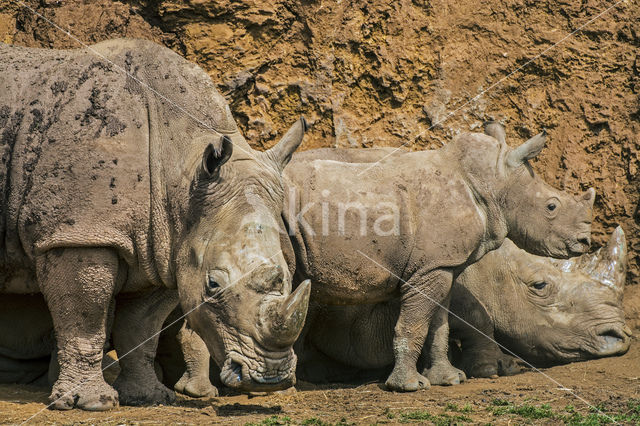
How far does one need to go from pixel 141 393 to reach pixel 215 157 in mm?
1692

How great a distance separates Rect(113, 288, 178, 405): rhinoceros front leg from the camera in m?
6.98

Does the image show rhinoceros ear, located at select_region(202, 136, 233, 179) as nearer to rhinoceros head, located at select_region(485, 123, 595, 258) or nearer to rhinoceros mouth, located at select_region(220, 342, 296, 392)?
rhinoceros mouth, located at select_region(220, 342, 296, 392)

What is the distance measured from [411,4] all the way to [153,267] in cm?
454

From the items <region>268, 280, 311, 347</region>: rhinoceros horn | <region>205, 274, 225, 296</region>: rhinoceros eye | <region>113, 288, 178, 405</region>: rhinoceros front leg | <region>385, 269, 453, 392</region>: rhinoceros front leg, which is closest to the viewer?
<region>268, 280, 311, 347</region>: rhinoceros horn

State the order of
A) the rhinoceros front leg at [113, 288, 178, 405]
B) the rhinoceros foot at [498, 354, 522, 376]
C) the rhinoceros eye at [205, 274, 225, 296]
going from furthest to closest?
the rhinoceros foot at [498, 354, 522, 376] → the rhinoceros front leg at [113, 288, 178, 405] → the rhinoceros eye at [205, 274, 225, 296]

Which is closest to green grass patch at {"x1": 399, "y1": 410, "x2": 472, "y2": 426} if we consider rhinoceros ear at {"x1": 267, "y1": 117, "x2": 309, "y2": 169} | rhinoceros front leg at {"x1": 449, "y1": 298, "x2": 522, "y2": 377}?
rhinoceros ear at {"x1": 267, "y1": 117, "x2": 309, "y2": 169}

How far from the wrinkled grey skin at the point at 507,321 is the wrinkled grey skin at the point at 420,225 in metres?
0.45

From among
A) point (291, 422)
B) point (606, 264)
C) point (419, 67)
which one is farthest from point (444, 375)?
point (419, 67)

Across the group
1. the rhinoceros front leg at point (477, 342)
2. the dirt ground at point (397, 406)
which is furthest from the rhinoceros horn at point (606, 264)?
the dirt ground at point (397, 406)

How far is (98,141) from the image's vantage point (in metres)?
6.49

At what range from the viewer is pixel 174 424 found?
6.06 metres

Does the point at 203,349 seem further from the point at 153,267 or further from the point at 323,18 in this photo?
the point at 323,18

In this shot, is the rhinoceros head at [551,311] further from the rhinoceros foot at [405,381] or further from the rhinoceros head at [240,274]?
the rhinoceros head at [240,274]

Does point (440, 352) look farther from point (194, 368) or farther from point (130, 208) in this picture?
point (130, 208)
